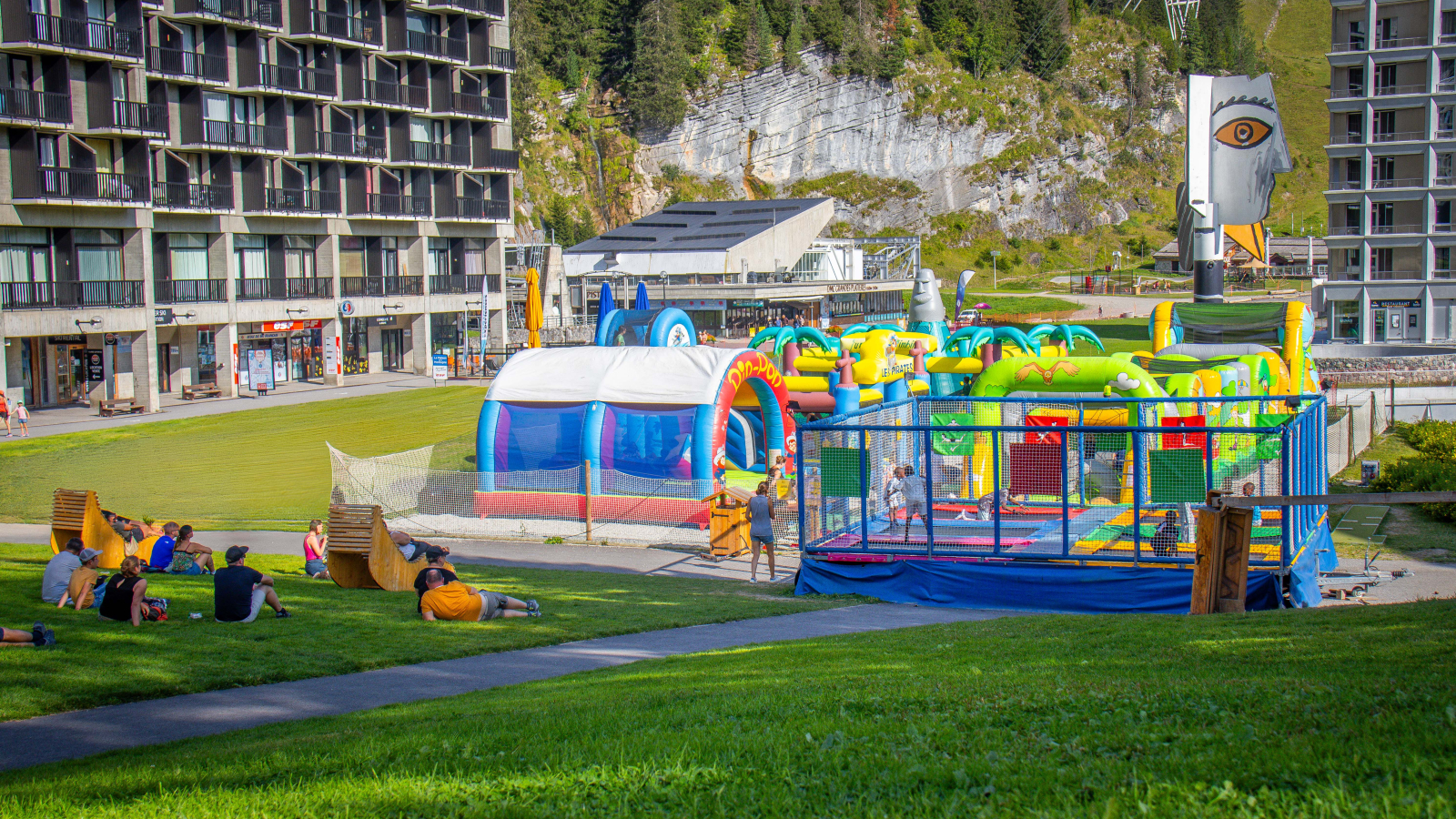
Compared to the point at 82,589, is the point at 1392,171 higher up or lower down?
higher up

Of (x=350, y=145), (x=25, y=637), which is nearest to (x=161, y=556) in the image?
(x=25, y=637)

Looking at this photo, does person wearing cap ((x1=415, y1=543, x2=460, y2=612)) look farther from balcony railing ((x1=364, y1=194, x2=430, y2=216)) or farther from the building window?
balcony railing ((x1=364, y1=194, x2=430, y2=216))

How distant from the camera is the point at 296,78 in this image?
49.9 m

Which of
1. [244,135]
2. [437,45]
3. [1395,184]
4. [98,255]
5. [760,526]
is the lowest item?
[760,526]

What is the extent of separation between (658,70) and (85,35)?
7906 centimetres

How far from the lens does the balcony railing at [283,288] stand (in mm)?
48875

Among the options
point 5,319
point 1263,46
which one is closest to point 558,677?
point 5,319

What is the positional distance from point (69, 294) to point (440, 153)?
68.8 ft

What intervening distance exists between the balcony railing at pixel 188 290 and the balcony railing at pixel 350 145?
8.08m

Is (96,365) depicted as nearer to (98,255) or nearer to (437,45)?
(98,255)

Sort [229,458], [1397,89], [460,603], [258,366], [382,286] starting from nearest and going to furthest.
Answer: [460,603], [229,458], [258,366], [382,286], [1397,89]

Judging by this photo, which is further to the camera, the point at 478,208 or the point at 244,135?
the point at 478,208

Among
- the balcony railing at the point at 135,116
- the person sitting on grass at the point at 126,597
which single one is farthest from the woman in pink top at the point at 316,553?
the balcony railing at the point at 135,116

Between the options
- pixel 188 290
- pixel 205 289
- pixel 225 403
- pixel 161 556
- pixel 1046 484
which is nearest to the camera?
pixel 1046 484
